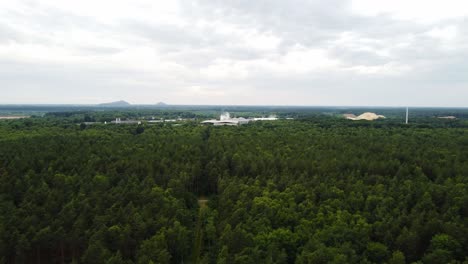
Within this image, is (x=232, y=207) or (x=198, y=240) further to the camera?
(x=232, y=207)

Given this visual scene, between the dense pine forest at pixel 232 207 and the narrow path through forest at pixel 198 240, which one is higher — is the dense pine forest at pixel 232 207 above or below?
above

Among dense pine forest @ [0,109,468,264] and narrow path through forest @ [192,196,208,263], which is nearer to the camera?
dense pine forest @ [0,109,468,264]

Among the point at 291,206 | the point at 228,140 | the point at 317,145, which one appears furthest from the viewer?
the point at 228,140

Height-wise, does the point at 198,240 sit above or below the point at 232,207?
below

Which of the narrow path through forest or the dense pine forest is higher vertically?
the dense pine forest

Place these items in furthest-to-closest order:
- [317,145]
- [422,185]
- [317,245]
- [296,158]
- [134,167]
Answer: [317,145], [296,158], [134,167], [422,185], [317,245]

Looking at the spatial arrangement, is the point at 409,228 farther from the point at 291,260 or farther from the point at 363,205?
the point at 291,260

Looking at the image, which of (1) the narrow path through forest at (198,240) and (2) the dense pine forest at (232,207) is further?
(1) the narrow path through forest at (198,240)

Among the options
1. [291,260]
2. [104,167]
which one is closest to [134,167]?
[104,167]
